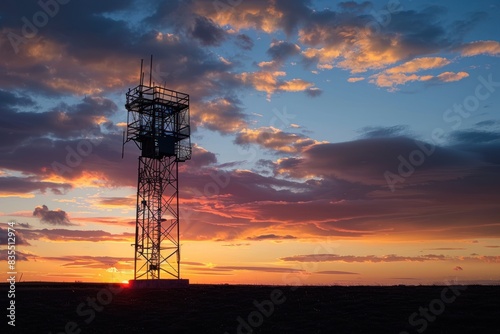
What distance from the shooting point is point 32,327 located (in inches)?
1139

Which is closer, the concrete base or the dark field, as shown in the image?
the dark field

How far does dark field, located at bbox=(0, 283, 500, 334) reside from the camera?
26.9 metres

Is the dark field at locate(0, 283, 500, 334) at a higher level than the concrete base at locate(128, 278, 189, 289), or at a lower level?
lower

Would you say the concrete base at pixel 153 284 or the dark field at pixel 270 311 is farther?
the concrete base at pixel 153 284

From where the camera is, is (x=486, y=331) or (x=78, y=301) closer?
(x=486, y=331)

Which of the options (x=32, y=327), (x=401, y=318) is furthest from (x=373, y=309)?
(x=32, y=327)

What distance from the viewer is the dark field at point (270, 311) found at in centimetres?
2686

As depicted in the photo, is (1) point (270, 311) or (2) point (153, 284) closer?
(1) point (270, 311)

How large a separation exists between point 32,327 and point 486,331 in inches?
987

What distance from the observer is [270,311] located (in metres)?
31.3

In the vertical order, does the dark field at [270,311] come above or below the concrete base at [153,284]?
below

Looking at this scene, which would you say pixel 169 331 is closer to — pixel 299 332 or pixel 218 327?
pixel 218 327

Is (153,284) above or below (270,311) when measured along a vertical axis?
above

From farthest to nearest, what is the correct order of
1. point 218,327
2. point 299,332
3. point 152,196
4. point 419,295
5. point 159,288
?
1. point 152,196
2. point 159,288
3. point 419,295
4. point 218,327
5. point 299,332
